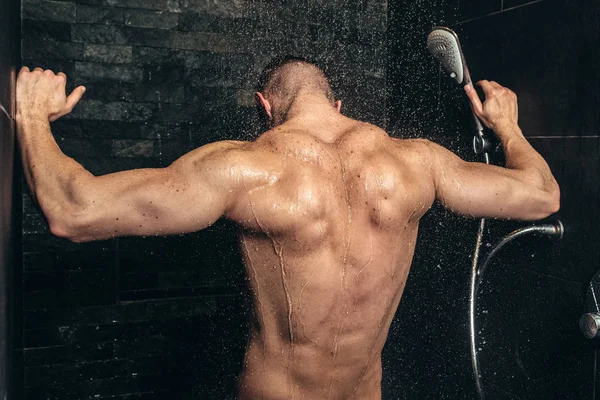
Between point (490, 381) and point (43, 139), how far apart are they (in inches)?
72.3

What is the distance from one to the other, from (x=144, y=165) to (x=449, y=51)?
1.29 meters

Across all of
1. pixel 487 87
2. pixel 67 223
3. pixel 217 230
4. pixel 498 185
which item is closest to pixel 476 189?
pixel 498 185

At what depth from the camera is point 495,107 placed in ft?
6.82

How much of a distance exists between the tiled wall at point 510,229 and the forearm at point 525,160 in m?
0.13

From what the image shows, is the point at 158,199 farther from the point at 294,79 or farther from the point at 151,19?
the point at 151,19

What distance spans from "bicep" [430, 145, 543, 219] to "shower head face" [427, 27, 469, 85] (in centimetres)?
50

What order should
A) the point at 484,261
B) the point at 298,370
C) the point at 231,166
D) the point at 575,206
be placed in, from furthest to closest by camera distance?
the point at 484,261 < the point at 575,206 < the point at 298,370 < the point at 231,166

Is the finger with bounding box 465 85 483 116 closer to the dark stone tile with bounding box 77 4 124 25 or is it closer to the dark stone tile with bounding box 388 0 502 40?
the dark stone tile with bounding box 388 0 502 40

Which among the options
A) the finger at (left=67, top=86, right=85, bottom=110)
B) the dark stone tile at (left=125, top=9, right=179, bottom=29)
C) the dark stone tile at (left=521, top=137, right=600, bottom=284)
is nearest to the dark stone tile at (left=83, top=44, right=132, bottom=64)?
the dark stone tile at (left=125, top=9, right=179, bottom=29)

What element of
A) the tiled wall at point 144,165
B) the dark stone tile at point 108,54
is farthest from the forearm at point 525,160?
the dark stone tile at point 108,54

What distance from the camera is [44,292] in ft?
7.98

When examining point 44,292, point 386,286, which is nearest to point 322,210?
point 386,286

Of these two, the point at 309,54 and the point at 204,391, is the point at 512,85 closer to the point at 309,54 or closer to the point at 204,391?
the point at 309,54

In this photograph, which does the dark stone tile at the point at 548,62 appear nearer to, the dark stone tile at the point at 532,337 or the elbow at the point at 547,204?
the elbow at the point at 547,204
